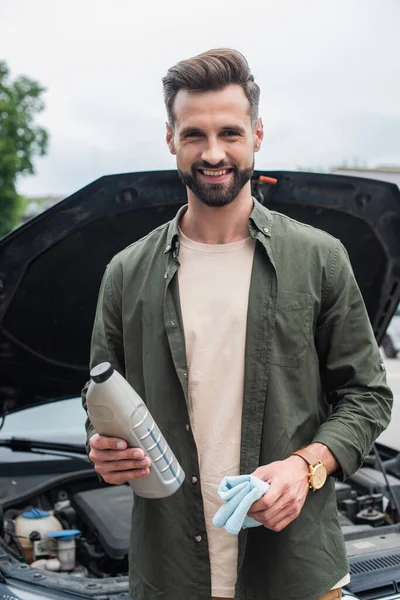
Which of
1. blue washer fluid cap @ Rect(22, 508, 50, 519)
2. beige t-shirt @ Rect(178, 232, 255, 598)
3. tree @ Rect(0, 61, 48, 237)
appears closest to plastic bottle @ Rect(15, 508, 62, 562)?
blue washer fluid cap @ Rect(22, 508, 50, 519)

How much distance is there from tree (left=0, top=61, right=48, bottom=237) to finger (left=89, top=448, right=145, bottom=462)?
27.2 m

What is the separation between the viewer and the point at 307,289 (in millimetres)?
1610

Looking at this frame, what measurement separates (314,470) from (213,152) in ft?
2.42

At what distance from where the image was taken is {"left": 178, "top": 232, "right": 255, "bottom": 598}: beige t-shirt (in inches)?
63.2

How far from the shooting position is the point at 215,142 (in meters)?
1.62

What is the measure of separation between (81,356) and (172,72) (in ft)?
5.53

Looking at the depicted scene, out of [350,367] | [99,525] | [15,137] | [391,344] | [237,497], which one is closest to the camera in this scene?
[237,497]

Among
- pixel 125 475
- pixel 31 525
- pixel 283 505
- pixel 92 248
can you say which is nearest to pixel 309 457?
pixel 283 505

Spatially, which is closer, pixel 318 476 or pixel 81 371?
pixel 318 476

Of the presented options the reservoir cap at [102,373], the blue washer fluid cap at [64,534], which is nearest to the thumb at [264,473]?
the reservoir cap at [102,373]

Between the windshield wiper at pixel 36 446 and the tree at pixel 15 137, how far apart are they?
83.2 feet

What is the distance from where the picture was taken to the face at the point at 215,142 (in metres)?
1.62

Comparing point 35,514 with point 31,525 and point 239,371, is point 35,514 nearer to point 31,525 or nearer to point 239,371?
point 31,525

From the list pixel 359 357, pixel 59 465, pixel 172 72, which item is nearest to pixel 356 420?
pixel 359 357
